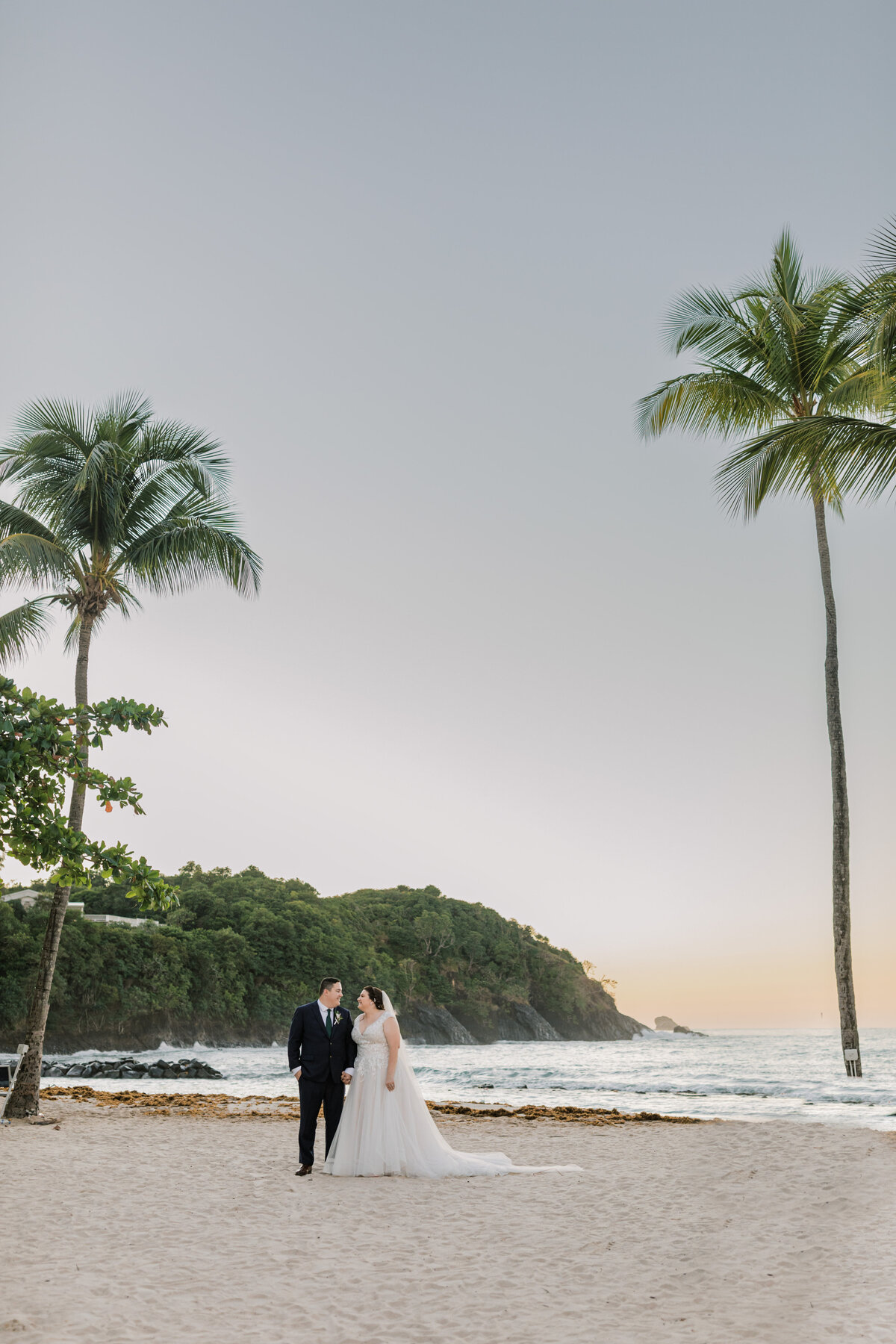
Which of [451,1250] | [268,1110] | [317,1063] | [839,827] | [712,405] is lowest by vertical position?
[268,1110]

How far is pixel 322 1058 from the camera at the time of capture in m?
8.48

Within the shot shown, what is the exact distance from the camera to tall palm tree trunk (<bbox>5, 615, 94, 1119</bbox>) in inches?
484

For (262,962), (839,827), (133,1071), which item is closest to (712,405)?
(839,827)

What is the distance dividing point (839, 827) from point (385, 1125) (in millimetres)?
8508

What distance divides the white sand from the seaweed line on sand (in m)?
4.17

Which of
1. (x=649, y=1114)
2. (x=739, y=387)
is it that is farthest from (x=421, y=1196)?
(x=739, y=387)

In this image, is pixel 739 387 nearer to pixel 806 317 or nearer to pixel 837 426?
pixel 806 317

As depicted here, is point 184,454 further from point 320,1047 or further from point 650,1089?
point 650,1089

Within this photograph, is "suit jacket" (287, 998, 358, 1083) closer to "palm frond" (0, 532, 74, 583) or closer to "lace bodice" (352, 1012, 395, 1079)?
"lace bodice" (352, 1012, 395, 1079)

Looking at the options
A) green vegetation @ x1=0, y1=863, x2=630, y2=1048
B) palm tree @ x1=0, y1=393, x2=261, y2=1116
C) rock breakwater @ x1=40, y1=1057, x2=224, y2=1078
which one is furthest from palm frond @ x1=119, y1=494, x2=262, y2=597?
green vegetation @ x1=0, y1=863, x2=630, y2=1048

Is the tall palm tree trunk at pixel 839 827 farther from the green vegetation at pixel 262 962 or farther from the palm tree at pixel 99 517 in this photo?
the green vegetation at pixel 262 962

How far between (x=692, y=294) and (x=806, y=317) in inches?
79.5

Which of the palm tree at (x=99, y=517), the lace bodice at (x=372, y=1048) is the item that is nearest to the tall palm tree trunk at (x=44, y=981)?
the palm tree at (x=99, y=517)

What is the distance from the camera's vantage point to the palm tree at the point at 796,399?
13258mm
